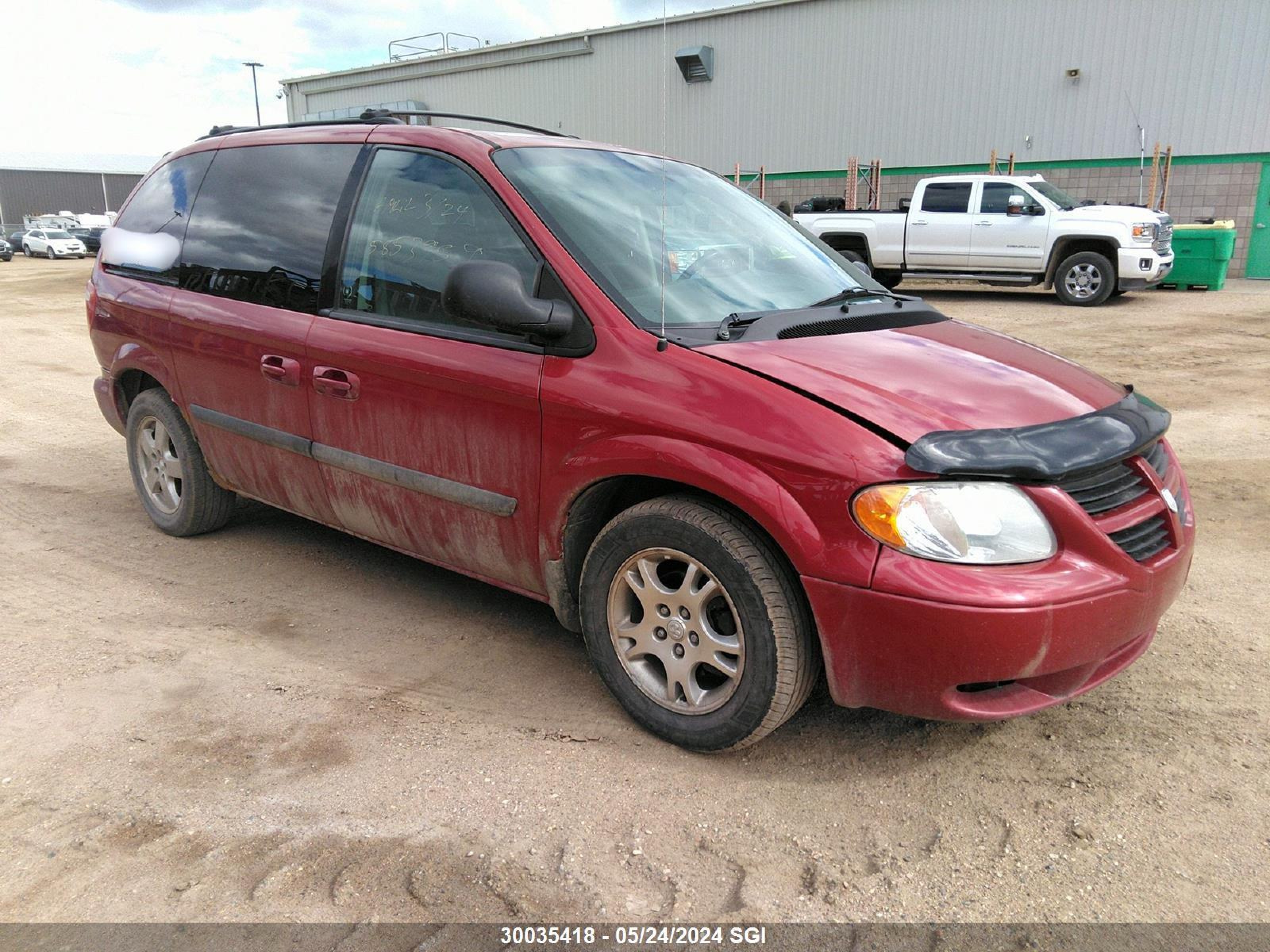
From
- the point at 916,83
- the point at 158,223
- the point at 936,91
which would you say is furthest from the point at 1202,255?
the point at 158,223

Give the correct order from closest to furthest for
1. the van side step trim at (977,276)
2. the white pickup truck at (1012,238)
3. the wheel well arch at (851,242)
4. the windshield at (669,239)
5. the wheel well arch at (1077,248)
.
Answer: the windshield at (669,239) → the white pickup truck at (1012,238) → the wheel well arch at (1077,248) → the van side step trim at (977,276) → the wheel well arch at (851,242)

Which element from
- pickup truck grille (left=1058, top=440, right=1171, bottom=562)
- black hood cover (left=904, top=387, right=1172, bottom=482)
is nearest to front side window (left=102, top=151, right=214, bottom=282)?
black hood cover (left=904, top=387, right=1172, bottom=482)

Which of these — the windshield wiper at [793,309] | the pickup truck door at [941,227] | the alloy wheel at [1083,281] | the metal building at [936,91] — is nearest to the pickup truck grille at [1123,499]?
the windshield wiper at [793,309]

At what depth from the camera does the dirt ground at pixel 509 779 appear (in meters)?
2.35

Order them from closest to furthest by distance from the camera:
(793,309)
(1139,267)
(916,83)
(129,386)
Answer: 1. (793,309)
2. (129,386)
3. (1139,267)
4. (916,83)

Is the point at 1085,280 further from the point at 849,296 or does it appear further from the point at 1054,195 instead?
the point at 849,296

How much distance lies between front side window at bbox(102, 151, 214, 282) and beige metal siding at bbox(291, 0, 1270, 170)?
598 inches

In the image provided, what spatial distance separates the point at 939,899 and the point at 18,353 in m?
13.0

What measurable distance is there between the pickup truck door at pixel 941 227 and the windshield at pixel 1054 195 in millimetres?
991

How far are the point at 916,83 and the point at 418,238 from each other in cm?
2269

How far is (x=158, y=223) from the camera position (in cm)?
467

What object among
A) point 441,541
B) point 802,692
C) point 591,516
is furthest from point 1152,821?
point 441,541

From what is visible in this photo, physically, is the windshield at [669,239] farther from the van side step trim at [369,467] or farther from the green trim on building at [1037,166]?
the green trim on building at [1037,166]

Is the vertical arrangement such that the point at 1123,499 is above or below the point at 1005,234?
below
